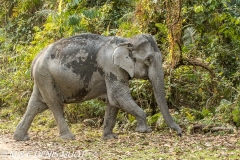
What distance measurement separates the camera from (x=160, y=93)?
9875 millimetres

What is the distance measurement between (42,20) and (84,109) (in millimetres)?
8823

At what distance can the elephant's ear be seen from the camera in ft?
32.7

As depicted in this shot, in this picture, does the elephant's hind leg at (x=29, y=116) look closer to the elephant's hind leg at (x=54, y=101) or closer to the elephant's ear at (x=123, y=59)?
the elephant's hind leg at (x=54, y=101)

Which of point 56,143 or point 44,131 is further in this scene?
point 44,131

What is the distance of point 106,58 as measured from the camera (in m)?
10.2

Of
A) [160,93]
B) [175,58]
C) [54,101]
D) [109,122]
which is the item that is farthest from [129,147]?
[175,58]

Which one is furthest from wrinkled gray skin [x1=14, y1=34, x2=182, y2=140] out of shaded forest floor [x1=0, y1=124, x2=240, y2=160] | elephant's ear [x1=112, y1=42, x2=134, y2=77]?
shaded forest floor [x1=0, y1=124, x2=240, y2=160]

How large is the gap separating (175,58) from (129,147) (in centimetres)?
411

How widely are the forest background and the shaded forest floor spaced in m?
1.12

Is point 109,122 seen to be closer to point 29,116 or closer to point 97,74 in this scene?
point 97,74

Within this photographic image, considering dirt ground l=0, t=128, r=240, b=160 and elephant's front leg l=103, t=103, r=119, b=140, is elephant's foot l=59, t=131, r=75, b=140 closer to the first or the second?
dirt ground l=0, t=128, r=240, b=160

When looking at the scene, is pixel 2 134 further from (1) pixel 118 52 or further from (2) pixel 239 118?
(2) pixel 239 118

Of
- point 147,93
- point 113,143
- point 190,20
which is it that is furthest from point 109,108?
point 190,20

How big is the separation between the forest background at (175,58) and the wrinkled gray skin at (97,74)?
198 cm
